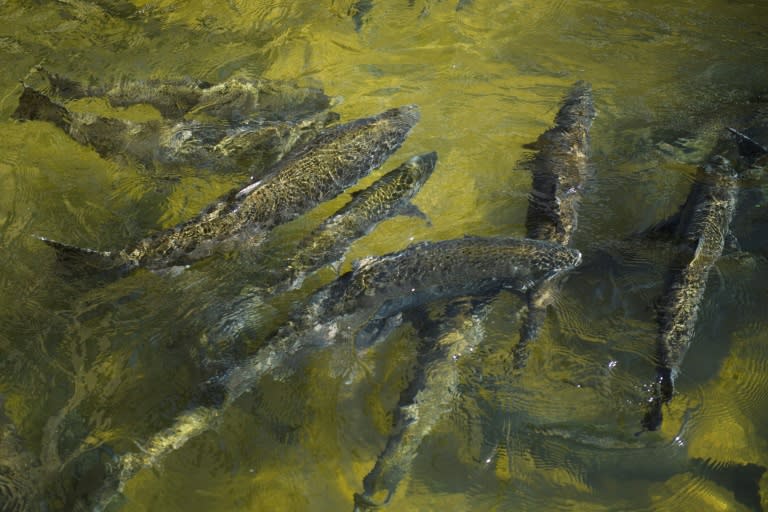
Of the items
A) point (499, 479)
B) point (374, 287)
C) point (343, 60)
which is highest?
point (343, 60)

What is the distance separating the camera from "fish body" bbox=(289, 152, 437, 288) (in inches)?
199

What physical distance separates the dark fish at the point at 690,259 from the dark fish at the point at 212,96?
3.59m

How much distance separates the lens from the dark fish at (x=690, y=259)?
437 cm

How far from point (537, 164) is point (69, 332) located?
4034 mm

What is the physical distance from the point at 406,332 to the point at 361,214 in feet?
4.00

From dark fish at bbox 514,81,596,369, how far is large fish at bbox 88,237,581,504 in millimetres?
236

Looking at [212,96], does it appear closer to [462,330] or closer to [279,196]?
[279,196]

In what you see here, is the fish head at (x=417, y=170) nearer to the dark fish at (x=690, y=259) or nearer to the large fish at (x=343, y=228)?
the large fish at (x=343, y=228)

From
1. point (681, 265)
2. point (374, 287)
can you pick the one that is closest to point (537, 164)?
point (681, 265)

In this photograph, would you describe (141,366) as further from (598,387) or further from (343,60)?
(343,60)

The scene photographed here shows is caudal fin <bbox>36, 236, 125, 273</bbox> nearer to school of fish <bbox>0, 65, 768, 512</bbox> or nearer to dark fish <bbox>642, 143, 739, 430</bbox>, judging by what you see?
school of fish <bbox>0, 65, 768, 512</bbox>

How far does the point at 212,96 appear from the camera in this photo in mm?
6918

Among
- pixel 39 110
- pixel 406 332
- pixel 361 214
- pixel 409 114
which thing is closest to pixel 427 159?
pixel 409 114

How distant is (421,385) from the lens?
420 centimetres
